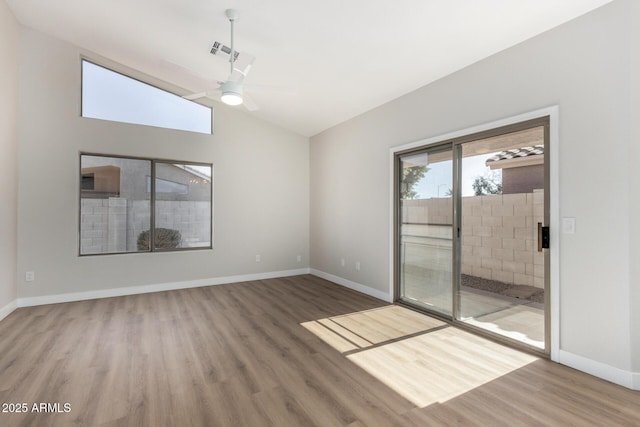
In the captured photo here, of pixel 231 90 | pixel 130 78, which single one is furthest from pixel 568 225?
pixel 130 78

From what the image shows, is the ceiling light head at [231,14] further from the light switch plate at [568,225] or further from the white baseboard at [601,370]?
the white baseboard at [601,370]

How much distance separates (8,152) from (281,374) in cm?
439

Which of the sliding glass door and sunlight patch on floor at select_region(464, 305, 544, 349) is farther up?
the sliding glass door

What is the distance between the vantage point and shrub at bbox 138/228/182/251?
499 cm

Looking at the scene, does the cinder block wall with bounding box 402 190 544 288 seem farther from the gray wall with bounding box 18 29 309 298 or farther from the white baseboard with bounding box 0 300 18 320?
the white baseboard with bounding box 0 300 18 320

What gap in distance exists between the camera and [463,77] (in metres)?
3.39

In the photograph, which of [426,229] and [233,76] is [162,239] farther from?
[426,229]

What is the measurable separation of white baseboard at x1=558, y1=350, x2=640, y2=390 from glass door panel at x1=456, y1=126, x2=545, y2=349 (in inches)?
8.8

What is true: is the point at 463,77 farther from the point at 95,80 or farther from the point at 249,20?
the point at 95,80

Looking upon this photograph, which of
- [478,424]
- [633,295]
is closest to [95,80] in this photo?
[478,424]

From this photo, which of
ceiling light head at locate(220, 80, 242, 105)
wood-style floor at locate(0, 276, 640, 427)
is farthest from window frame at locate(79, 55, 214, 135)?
wood-style floor at locate(0, 276, 640, 427)

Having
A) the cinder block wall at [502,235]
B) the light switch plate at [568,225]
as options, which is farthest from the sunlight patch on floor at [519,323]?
the light switch plate at [568,225]

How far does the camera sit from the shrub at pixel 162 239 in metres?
4.99

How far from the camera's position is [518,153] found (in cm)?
299
